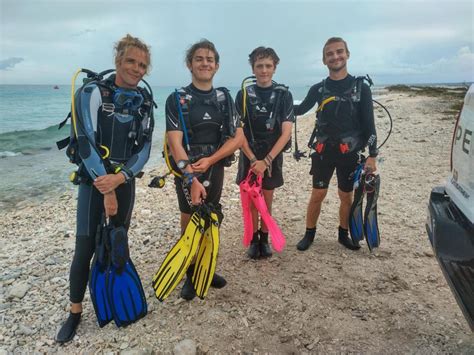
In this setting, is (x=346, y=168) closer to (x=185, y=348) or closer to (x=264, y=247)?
(x=264, y=247)

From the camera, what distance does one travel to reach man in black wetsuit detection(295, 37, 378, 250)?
4.30 metres

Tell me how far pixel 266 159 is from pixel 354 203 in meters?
1.37

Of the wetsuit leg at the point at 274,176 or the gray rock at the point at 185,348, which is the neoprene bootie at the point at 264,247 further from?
the gray rock at the point at 185,348

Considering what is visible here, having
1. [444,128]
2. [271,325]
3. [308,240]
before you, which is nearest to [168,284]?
[271,325]

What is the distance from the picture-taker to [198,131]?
353 centimetres

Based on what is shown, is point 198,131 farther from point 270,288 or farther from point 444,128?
point 444,128

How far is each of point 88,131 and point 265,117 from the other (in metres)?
2.07

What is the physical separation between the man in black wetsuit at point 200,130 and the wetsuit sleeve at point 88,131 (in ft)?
2.44

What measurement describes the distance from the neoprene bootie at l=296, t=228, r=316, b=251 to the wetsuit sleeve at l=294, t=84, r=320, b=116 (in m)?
1.63

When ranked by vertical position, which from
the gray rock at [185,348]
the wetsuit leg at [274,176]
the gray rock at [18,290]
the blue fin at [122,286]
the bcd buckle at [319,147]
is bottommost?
the gray rock at [18,290]

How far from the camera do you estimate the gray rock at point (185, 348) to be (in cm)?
288

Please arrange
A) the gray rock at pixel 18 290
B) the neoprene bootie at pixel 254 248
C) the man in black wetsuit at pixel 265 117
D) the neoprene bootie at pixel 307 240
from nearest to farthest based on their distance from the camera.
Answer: the gray rock at pixel 18 290 < the man in black wetsuit at pixel 265 117 < the neoprene bootie at pixel 254 248 < the neoprene bootie at pixel 307 240

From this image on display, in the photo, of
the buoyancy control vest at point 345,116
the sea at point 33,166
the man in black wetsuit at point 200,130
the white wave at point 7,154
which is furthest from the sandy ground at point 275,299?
the white wave at point 7,154

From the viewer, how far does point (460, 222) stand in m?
2.09
